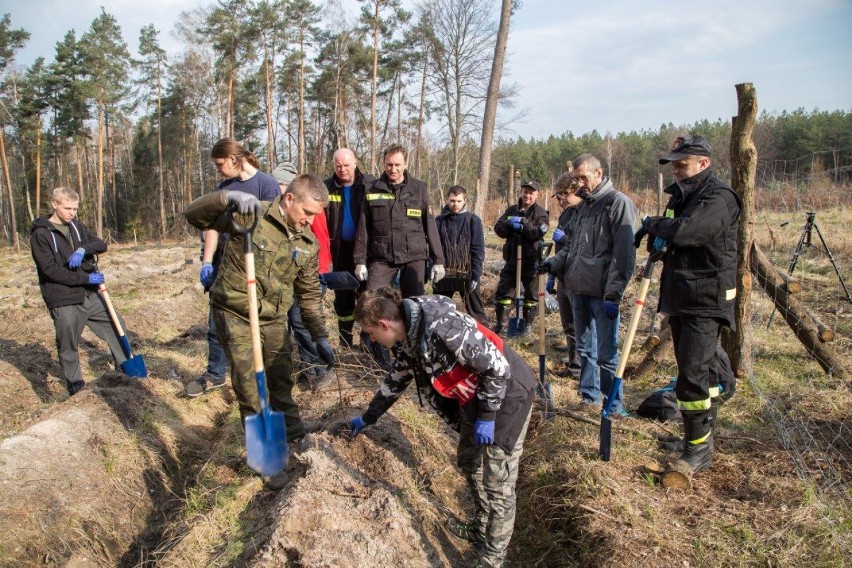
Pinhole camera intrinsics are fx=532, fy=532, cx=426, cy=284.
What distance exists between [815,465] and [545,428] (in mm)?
1801

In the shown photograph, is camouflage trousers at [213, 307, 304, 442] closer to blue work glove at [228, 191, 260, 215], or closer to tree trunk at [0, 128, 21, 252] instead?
blue work glove at [228, 191, 260, 215]

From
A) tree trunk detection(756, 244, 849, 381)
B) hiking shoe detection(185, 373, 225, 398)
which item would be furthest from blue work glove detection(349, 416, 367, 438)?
tree trunk detection(756, 244, 849, 381)

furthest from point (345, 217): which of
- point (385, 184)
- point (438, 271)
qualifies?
point (438, 271)

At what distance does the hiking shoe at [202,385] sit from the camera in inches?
198

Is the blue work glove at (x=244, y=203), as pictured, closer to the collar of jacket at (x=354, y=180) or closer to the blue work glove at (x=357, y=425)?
the blue work glove at (x=357, y=425)

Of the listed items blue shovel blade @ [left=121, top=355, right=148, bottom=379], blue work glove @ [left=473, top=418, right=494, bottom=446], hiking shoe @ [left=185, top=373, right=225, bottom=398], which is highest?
blue work glove @ [left=473, top=418, right=494, bottom=446]

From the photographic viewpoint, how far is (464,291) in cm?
651

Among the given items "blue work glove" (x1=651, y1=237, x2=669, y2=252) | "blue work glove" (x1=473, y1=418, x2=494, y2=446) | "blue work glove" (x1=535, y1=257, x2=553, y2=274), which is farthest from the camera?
"blue work glove" (x1=535, y1=257, x2=553, y2=274)

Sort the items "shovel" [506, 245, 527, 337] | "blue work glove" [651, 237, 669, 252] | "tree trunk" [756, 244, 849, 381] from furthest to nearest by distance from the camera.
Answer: "shovel" [506, 245, 527, 337] < "tree trunk" [756, 244, 849, 381] < "blue work glove" [651, 237, 669, 252]

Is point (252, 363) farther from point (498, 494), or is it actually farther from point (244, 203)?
point (498, 494)

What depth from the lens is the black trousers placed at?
625cm

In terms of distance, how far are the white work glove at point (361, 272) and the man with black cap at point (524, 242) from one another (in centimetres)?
231

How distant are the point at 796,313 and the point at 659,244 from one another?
2.37 m

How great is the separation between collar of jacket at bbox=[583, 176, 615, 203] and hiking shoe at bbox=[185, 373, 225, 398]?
3.80 metres
